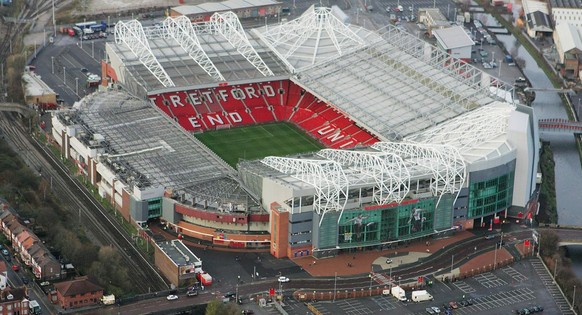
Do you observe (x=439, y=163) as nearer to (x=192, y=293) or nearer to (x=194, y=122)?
(x=192, y=293)

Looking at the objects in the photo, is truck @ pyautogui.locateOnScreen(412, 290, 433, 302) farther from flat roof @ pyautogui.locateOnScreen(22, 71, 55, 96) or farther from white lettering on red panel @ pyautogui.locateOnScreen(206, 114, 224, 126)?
flat roof @ pyautogui.locateOnScreen(22, 71, 55, 96)

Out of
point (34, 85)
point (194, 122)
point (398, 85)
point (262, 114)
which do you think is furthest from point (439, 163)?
point (34, 85)

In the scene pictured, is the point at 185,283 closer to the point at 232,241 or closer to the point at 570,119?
the point at 232,241

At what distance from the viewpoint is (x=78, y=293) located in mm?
110438

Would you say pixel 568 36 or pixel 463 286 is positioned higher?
pixel 568 36

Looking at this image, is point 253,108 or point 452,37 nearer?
point 253,108

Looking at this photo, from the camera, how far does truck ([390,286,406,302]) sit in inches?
4532

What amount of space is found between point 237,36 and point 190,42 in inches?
232

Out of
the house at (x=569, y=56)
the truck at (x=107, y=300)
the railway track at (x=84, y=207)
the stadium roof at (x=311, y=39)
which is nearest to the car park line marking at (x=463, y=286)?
the railway track at (x=84, y=207)

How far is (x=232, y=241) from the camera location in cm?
12394

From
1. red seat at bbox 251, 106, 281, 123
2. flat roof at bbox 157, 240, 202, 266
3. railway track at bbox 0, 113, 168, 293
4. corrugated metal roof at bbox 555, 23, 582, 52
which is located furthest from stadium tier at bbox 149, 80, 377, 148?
corrugated metal roof at bbox 555, 23, 582, 52

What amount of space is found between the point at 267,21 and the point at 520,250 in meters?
76.4

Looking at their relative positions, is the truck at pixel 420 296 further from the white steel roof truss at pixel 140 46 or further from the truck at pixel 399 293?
the white steel roof truss at pixel 140 46

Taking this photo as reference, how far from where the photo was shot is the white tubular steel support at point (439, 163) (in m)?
126
